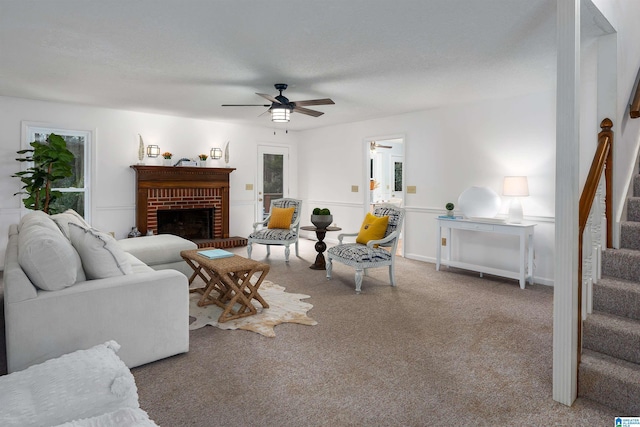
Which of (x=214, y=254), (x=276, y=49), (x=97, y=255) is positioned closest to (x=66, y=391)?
(x=97, y=255)

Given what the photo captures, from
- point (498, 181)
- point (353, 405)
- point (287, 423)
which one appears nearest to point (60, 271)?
point (287, 423)

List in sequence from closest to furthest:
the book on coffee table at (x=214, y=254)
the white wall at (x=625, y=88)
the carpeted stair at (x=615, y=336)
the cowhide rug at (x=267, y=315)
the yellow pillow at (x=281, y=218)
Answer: the carpeted stair at (x=615, y=336) → the white wall at (x=625, y=88) → the cowhide rug at (x=267, y=315) → the book on coffee table at (x=214, y=254) → the yellow pillow at (x=281, y=218)

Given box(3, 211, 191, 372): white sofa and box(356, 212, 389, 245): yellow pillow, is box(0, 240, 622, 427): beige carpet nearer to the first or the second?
box(3, 211, 191, 372): white sofa

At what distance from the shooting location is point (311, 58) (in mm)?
3650

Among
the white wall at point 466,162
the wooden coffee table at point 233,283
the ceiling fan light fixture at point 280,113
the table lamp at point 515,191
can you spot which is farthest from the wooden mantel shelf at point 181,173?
the table lamp at point 515,191

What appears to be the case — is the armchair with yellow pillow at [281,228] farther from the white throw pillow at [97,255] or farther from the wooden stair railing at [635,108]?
the wooden stair railing at [635,108]

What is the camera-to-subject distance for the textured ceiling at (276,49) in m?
2.68

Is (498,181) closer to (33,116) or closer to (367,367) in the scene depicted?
(367,367)

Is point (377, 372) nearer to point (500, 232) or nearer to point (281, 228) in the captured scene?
point (500, 232)

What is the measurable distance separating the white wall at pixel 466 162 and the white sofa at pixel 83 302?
167 inches

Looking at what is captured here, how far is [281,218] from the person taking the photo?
239 inches

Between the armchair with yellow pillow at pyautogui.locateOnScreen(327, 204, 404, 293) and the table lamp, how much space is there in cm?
136

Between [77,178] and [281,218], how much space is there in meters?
3.18

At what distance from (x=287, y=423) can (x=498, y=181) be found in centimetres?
440
